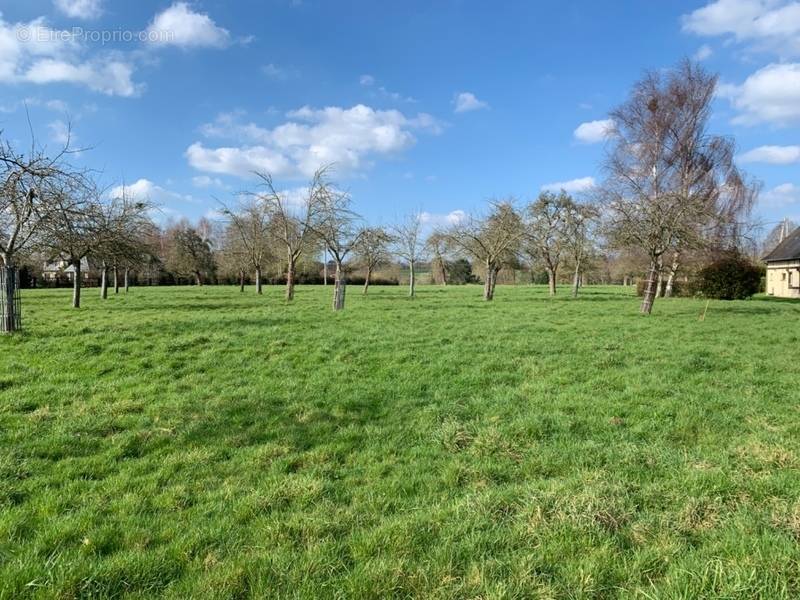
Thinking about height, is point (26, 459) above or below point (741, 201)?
below

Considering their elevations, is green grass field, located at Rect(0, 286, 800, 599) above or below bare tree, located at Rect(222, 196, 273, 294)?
below

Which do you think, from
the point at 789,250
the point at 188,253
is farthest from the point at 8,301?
the point at 789,250

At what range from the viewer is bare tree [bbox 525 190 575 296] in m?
30.9

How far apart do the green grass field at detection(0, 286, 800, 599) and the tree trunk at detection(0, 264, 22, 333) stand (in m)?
1.79

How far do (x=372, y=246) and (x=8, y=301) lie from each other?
21056 millimetres

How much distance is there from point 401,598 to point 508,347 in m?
7.42

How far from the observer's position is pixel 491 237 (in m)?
26.0

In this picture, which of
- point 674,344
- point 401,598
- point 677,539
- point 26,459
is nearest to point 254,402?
point 26,459

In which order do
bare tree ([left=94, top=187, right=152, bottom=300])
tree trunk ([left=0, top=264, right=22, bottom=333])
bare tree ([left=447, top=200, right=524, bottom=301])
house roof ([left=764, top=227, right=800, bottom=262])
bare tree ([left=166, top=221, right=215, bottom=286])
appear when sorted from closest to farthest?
1. tree trunk ([left=0, top=264, right=22, bottom=333])
2. bare tree ([left=94, top=187, right=152, bottom=300])
3. bare tree ([left=447, top=200, right=524, bottom=301])
4. house roof ([left=764, top=227, right=800, bottom=262])
5. bare tree ([left=166, top=221, right=215, bottom=286])

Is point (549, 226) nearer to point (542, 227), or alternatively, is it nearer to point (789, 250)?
point (542, 227)

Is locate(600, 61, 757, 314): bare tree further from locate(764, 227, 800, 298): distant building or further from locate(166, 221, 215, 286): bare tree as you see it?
locate(166, 221, 215, 286): bare tree

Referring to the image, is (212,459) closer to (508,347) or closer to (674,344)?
(508,347)

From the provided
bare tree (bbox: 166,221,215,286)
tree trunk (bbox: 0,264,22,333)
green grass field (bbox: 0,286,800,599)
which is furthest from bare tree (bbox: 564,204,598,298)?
bare tree (bbox: 166,221,215,286)

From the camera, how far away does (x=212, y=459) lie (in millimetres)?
4441
